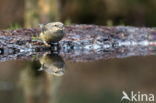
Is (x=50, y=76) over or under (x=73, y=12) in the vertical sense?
under

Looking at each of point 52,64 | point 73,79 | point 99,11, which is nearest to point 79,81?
point 73,79

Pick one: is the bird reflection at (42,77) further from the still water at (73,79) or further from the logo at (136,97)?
the logo at (136,97)

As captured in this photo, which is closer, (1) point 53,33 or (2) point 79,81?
(2) point 79,81

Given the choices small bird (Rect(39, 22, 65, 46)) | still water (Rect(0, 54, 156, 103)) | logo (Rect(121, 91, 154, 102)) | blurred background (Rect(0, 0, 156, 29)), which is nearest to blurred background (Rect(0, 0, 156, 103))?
still water (Rect(0, 54, 156, 103))

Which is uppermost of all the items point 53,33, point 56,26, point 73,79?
point 56,26

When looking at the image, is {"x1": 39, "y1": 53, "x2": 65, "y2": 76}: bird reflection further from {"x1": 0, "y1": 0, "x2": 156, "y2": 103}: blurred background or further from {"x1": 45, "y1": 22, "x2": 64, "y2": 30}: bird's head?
{"x1": 45, "y1": 22, "x2": 64, "y2": 30}: bird's head

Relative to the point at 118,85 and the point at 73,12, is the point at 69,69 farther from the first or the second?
the point at 73,12

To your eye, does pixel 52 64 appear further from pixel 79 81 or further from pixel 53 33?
pixel 53 33

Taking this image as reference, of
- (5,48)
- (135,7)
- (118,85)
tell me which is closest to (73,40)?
(5,48)
